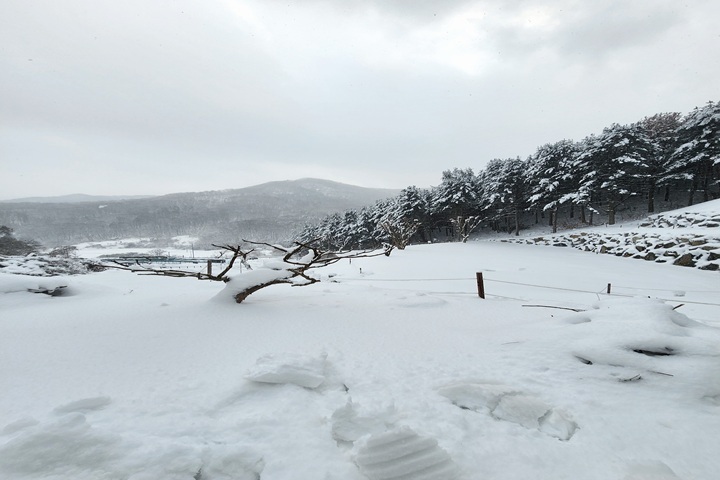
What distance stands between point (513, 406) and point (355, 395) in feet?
3.76

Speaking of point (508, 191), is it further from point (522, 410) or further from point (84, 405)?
point (84, 405)

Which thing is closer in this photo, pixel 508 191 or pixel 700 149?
pixel 700 149

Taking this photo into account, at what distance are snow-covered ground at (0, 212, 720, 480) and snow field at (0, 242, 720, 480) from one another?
0.01m

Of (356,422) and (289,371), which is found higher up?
(289,371)

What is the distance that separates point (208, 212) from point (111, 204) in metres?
48.3

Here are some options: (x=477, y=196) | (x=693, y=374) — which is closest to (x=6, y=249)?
(x=693, y=374)

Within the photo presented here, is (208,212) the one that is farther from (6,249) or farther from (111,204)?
(6,249)

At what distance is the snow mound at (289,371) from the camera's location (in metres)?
2.22

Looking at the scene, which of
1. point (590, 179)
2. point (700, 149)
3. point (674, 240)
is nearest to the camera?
point (674, 240)

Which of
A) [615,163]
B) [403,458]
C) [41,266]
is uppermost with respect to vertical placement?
[615,163]

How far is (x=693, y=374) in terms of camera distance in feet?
7.11

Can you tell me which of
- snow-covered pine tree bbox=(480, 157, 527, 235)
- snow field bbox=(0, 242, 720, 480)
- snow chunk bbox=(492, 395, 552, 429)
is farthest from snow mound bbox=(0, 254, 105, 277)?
snow-covered pine tree bbox=(480, 157, 527, 235)

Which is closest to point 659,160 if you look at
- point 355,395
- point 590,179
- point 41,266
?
point 590,179

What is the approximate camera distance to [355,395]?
2.12 metres
